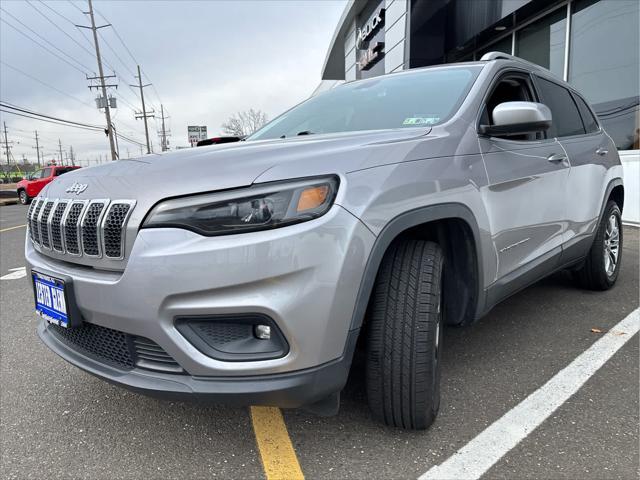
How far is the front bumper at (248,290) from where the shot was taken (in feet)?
4.91

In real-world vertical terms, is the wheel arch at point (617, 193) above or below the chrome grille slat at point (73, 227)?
below

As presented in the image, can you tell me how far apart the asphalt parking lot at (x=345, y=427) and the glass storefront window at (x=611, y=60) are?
20.4 feet

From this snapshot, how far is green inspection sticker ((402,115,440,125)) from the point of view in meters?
2.25

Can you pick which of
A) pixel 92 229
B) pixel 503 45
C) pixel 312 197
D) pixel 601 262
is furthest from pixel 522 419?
pixel 503 45

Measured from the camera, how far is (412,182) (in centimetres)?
182

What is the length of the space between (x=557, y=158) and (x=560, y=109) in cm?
66

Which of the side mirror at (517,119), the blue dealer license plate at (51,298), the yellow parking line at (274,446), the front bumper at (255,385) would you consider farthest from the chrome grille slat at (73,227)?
the side mirror at (517,119)

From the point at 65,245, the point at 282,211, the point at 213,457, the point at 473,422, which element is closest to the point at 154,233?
the point at 282,211

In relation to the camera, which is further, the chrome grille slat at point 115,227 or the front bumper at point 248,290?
the chrome grille slat at point 115,227

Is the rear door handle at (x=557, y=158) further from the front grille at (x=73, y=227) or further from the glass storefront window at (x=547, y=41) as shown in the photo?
the glass storefront window at (x=547, y=41)

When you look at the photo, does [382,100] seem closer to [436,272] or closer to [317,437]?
[436,272]

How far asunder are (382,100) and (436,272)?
1.27 meters

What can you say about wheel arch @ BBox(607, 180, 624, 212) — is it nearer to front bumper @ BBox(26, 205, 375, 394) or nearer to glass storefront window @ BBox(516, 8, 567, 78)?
front bumper @ BBox(26, 205, 375, 394)

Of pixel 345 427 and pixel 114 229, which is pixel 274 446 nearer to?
pixel 345 427
